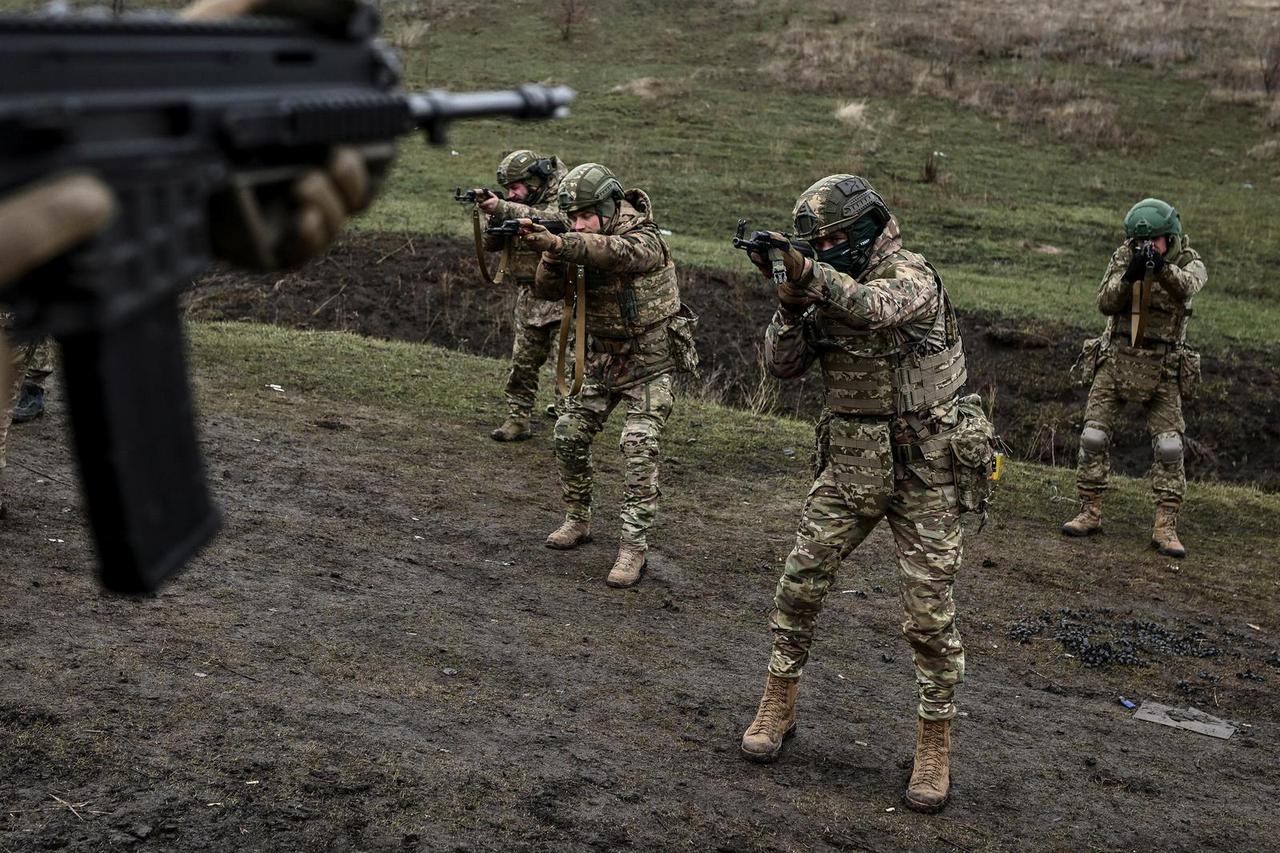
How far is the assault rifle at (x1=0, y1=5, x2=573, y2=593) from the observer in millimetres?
2283

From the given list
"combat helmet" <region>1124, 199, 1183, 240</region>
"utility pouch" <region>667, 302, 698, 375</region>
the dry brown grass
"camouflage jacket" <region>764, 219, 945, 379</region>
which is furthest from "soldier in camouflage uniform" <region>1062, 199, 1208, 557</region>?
the dry brown grass

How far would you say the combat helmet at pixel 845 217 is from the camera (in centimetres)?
562

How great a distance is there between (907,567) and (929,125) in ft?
67.5

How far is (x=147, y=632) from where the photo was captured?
6.35m

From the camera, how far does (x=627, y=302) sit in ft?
26.4

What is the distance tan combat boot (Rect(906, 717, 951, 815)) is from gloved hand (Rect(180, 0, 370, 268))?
3712mm

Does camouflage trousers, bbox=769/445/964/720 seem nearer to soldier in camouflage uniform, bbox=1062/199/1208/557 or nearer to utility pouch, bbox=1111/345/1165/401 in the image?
soldier in camouflage uniform, bbox=1062/199/1208/557

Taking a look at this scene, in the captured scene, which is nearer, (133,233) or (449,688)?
(133,233)

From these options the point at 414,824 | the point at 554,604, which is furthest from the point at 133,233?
the point at 554,604

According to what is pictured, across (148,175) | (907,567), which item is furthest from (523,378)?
(148,175)

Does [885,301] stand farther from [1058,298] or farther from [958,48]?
[958,48]

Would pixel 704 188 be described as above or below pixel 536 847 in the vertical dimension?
below

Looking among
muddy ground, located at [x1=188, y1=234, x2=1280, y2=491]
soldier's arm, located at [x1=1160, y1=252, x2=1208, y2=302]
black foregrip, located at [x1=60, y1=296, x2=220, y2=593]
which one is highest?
black foregrip, located at [x1=60, y1=296, x2=220, y2=593]

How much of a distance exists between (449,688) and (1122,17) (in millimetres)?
30972
